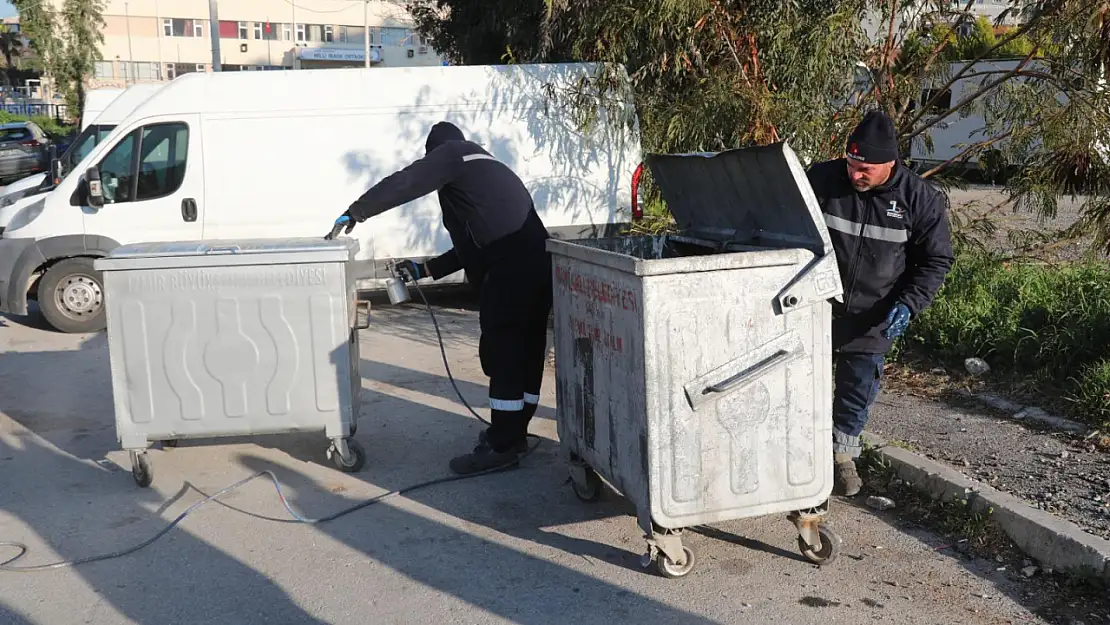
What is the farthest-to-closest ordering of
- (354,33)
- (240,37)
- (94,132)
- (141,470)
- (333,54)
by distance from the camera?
(354,33)
(333,54)
(240,37)
(94,132)
(141,470)

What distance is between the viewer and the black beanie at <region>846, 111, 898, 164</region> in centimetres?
455

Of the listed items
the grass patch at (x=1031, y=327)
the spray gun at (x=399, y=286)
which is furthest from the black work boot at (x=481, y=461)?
the grass patch at (x=1031, y=327)

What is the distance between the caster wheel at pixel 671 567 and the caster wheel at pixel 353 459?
2021 millimetres

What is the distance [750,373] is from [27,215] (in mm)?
8181

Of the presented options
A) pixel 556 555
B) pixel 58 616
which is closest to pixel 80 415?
pixel 58 616

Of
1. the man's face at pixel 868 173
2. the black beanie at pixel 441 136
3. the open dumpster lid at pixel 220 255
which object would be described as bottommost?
the open dumpster lid at pixel 220 255

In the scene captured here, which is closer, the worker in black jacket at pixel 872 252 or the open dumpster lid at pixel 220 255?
the worker in black jacket at pixel 872 252

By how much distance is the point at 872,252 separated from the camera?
15.5 feet

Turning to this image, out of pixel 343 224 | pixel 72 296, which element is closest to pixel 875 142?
pixel 343 224

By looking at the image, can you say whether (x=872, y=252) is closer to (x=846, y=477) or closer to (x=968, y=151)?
(x=846, y=477)

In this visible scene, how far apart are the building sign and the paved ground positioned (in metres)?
68.1

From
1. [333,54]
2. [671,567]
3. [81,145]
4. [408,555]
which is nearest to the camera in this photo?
[671,567]

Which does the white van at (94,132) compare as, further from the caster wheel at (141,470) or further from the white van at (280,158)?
the caster wheel at (141,470)

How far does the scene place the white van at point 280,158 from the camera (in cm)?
953
